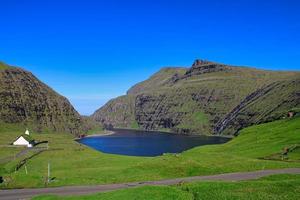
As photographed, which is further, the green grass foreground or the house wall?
the house wall

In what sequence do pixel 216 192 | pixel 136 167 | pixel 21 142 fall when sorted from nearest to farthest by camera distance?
1. pixel 216 192
2. pixel 136 167
3. pixel 21 142

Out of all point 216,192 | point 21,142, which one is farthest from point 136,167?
point 21,142

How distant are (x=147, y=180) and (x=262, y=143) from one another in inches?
2547

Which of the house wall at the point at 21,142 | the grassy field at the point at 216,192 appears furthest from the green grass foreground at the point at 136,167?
the house wall at the point at 21,142

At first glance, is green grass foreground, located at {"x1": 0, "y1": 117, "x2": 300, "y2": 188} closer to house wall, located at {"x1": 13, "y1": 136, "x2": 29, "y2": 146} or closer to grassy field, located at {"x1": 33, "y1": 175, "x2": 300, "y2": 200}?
grassy field, located at {"x1": 33, "y1": 175, "x2": 300, "y2": 200}

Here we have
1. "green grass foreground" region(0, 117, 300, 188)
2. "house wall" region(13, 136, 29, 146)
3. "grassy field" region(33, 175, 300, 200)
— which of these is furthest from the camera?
"house wall" region(13, 136, 29, 146)

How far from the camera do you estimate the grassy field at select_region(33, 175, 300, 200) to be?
1432 inches

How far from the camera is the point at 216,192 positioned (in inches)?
1505

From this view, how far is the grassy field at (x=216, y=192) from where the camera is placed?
36.4m

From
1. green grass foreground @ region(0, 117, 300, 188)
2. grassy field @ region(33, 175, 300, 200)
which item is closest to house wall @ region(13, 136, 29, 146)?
green grass foreground @ region(0, 117, 300, 188)

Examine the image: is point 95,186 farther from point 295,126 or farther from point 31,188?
point 295,126

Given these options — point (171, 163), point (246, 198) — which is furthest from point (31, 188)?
point (246, 198)

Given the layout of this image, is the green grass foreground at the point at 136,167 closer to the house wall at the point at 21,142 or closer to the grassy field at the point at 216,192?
the grassy field at the point at 216,192

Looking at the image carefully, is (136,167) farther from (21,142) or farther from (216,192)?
(21,142)
